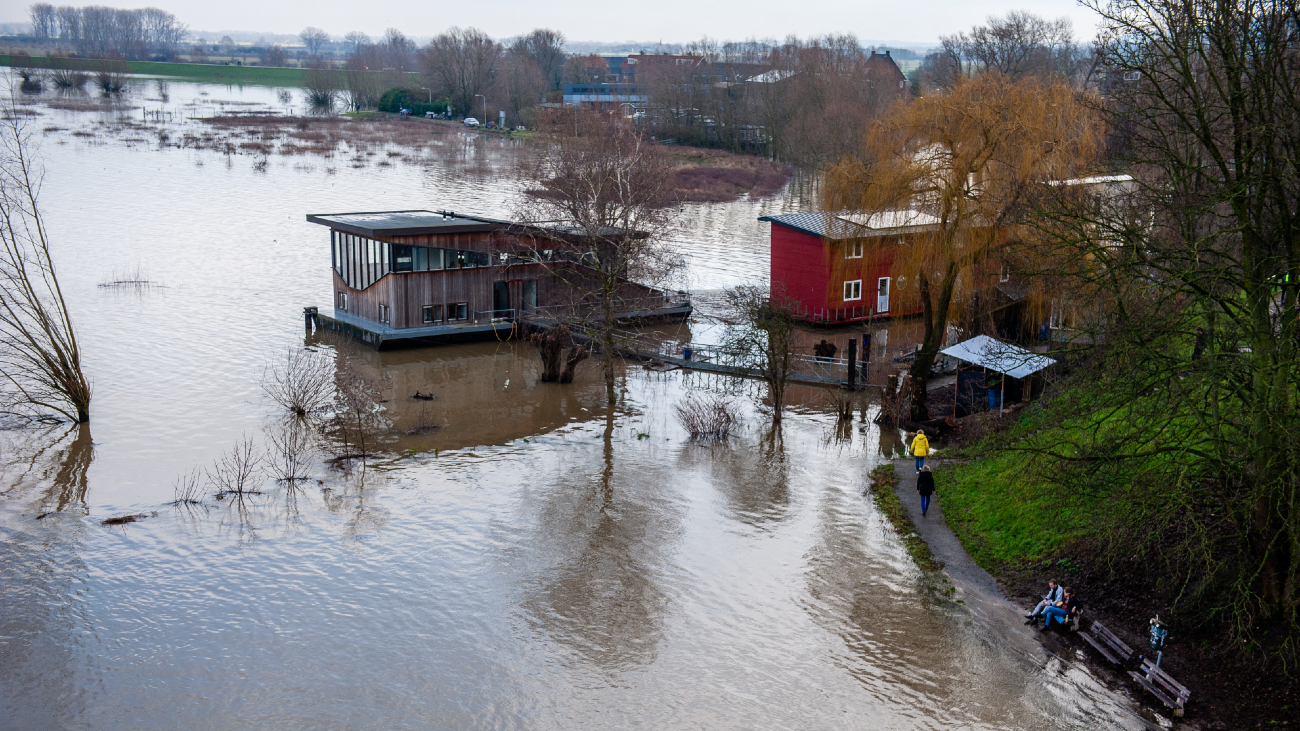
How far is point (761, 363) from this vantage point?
103 ft

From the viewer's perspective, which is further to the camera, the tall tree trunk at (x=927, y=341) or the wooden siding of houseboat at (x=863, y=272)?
the wooden siding of houseboat at (x=863, y=272)

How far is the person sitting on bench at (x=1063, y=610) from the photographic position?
16234mm

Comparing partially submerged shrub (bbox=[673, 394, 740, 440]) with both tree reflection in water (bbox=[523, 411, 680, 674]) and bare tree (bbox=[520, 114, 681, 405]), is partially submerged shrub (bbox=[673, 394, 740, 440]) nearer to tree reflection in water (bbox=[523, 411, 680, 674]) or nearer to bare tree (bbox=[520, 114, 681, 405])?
tree reflection in water (bbox=[523, 411, 680, 674])

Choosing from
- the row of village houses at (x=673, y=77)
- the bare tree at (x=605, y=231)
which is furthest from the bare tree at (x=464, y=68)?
the bare tree at (x=605, y=231)

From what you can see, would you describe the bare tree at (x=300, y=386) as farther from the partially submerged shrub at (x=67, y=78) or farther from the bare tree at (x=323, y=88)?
the partially submerged shrub at (x=67, y=78)

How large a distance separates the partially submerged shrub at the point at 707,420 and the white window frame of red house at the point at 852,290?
12567mm

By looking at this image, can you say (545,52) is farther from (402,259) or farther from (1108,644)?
(1108,644)

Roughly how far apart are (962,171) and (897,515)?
35.5ft

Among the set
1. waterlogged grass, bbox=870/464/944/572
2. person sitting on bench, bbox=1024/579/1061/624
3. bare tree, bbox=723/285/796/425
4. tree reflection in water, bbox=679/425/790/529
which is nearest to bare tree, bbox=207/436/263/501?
tree reflection in water, bbox=679/425/790/529

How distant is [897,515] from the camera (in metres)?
21.7

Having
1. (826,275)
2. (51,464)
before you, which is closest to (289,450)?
(51,464)

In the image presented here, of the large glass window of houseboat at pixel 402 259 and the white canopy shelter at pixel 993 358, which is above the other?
the large glass window of houseboat at pixel 402 259

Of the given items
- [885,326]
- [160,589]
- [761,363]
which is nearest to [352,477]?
[160,589]

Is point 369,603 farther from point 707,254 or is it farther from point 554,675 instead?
point 707,254
